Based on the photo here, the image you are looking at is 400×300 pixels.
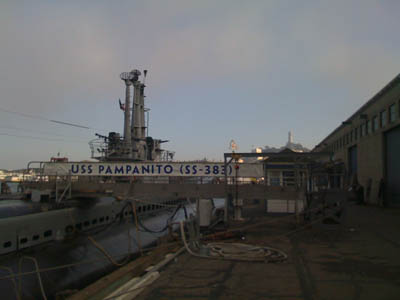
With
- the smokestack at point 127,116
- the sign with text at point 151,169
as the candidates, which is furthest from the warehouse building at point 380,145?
the smokestack at point 127,116

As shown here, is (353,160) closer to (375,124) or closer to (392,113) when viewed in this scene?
(375,124)

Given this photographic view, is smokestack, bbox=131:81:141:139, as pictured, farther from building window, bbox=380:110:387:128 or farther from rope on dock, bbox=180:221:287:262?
rope on dock, bbox=180:221:287:262

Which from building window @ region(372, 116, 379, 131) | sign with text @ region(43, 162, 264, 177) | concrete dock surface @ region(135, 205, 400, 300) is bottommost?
concrete dock surface @ region(135, 205, 400, 300)

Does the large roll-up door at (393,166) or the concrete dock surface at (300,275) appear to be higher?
the large roll-up door at (393,166)

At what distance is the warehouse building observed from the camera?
2295 centimetres

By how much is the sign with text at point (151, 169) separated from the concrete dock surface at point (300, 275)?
18.5ft

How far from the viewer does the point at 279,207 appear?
21.0 meters

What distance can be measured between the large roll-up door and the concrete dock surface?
13.1 m

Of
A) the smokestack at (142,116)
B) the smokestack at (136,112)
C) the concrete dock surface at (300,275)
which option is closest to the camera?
the concrete dock surface at (300,275)

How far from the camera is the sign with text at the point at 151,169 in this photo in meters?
16.9

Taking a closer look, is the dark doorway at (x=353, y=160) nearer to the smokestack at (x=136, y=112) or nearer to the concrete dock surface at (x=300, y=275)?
the smokestack at (x=136, y=112)

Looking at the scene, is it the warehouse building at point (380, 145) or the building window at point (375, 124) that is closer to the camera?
the warehouse building at point (380, 145)

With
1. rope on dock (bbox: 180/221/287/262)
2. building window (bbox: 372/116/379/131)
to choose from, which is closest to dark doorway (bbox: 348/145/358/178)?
building window (bbox: 372/116/379/131)

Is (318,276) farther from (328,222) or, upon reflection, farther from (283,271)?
(328,222)
